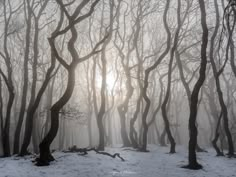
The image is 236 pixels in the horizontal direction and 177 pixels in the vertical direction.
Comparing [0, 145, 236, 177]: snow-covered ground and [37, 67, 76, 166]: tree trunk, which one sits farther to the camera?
[37, 67, 76, 166]: tree trunk

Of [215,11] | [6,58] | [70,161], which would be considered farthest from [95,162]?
[215,11]

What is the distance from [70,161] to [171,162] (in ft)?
16.7

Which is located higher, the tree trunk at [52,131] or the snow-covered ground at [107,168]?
the tree trunk at [52,131]

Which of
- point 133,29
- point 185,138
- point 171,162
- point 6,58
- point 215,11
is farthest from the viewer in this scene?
point 185,138

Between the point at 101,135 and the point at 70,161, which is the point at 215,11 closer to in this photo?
the point at 101,135

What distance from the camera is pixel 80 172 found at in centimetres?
1202

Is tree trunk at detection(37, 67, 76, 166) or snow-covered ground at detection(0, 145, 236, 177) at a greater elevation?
tree trunk at detection(37, 67, 76, 166)

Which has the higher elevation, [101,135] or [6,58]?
[6,58]

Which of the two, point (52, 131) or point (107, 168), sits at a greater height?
point (52, 131)

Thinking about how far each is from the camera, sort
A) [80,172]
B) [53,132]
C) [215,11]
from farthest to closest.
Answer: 1. [215,11]
2. [53,132]
3. [80,172]

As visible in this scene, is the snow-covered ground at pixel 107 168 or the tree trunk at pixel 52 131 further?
the tree trunk at pixel 52 131

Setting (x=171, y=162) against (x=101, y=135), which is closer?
(x=171, y=162)

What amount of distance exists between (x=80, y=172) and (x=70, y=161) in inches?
65.4

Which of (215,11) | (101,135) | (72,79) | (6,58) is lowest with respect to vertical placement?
(101,135)
